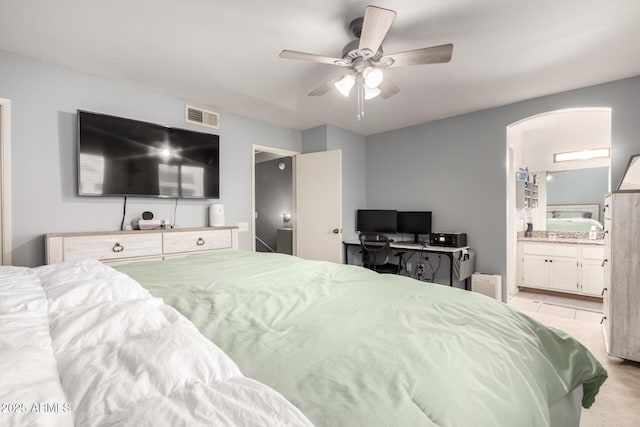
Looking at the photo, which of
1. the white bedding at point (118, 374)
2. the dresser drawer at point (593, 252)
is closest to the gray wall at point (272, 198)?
the dresser drawer at point (593, 252)

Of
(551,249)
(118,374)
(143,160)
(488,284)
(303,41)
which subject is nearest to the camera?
(118,374)

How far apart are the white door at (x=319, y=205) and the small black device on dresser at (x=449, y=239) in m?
1.25

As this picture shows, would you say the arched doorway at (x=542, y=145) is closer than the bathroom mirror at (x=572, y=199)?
Yes

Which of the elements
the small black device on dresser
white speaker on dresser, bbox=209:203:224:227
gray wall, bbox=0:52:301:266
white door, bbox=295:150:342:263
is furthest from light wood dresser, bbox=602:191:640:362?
gray wall, bbox=0:52:301:266

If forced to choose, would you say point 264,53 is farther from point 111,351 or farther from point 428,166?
point 428,166

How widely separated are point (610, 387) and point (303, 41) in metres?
3.31

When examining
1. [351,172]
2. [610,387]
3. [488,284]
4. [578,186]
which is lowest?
[610,387]

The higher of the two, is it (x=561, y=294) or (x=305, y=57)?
(x=305, y=57)

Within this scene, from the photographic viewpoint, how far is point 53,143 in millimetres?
2461

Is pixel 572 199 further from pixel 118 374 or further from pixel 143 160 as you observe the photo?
pixel 143 160

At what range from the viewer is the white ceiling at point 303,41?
1.82m

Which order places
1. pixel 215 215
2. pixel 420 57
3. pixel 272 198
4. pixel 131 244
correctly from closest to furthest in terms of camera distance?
pixel 420 57
pixel 131 244
pixel 215 215
pixel 272 198

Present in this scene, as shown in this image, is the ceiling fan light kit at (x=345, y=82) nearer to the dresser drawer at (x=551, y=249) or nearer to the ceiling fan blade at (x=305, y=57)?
the ceiling fan blade at (x=305, y=57)

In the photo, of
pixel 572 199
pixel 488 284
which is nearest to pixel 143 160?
pixel 488 284
